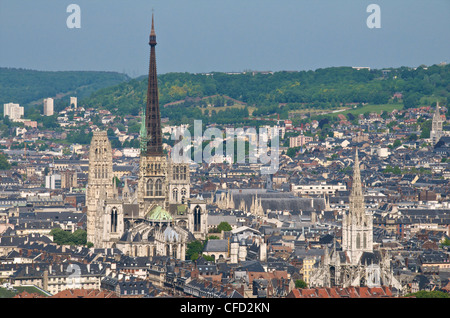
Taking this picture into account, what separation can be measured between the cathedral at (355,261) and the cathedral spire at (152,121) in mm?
21880

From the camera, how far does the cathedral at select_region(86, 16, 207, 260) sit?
246 ft

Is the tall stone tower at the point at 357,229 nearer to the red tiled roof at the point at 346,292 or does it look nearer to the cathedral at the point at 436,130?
the red tiled roof at the point at 346,292

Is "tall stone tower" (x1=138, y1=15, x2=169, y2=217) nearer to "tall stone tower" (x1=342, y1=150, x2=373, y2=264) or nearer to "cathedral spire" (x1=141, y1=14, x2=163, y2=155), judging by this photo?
"cathedral spire" (x1=141, y1=14, x2=163, y2=155)

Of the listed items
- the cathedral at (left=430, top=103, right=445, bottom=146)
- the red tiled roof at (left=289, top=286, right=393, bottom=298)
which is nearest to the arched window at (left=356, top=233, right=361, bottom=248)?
the red tiled roof at (left=289, top=286, right=393, bottom=298)

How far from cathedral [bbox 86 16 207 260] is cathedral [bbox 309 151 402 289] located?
1394cm

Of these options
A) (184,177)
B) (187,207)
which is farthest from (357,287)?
(184,177)

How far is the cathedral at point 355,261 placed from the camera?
58.7 m

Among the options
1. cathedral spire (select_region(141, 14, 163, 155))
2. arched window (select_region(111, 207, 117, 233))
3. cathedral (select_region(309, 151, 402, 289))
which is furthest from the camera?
cathedral spire (select_region(141, 14, 163, 155))

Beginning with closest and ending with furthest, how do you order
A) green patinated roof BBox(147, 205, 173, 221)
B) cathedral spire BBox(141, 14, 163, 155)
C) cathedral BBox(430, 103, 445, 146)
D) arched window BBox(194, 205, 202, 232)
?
green patinated roof BBox(147, 205, 173, 221) < arched window BBox(194, 205, 202, 232) < cathedral spire BBox(141, 14, 163, 155) < cathedral BBox(430, 103, 445, 146)

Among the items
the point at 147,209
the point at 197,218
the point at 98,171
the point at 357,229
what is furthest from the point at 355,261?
the point at 98,171

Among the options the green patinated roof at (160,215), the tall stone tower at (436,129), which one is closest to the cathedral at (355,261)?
the green patinated roof at (160,215)

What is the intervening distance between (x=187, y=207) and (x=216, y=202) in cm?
2999
